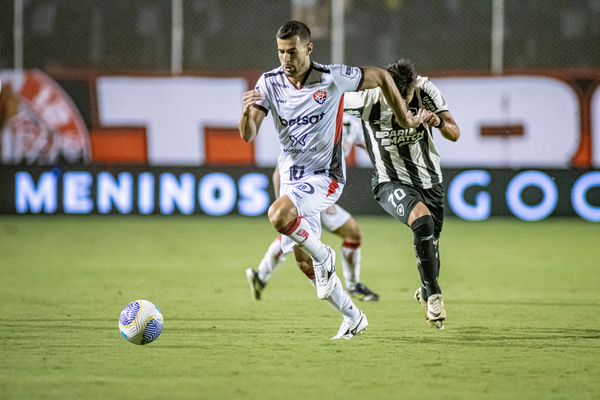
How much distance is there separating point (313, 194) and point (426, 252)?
1040 millimetres

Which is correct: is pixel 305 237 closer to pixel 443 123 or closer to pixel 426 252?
pixel 426 252

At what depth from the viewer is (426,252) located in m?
6.00

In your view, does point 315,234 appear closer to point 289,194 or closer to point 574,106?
point 289,194

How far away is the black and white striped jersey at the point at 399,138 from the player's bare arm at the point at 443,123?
13 cm

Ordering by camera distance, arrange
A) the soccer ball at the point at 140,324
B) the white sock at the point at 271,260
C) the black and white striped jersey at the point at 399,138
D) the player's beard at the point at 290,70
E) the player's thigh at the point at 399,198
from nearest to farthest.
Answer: the soccer ball at the point at 140,324
the player's beard at the point at 290,70
the player's thigh at the point at 399,198
the black and white striped jersey at the point at 399,138
the white sock at the point at 271,260

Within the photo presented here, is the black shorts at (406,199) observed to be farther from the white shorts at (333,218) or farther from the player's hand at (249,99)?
the player's hand at (249,99)

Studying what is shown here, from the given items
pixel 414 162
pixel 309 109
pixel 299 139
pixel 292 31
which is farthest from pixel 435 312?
pixel 292 31

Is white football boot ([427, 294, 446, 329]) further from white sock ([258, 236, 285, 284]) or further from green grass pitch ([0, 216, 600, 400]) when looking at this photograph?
white sock ([258, 236, 285, 284])

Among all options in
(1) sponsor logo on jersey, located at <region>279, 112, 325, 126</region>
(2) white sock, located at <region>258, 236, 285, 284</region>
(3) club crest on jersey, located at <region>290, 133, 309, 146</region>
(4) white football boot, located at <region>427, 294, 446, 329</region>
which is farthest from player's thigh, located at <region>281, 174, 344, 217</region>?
(2) white sock, located at <region>258, 236, 285, 284</region>

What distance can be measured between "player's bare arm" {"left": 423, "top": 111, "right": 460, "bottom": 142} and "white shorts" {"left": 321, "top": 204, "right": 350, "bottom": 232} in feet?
5.85

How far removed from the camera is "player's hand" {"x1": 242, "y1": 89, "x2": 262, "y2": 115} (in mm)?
5281

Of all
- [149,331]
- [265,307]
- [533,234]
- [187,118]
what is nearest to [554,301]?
[265,307]

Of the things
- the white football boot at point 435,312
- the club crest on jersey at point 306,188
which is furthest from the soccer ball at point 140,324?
the white football boot at point 435,312

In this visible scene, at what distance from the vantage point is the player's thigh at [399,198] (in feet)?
20.1
